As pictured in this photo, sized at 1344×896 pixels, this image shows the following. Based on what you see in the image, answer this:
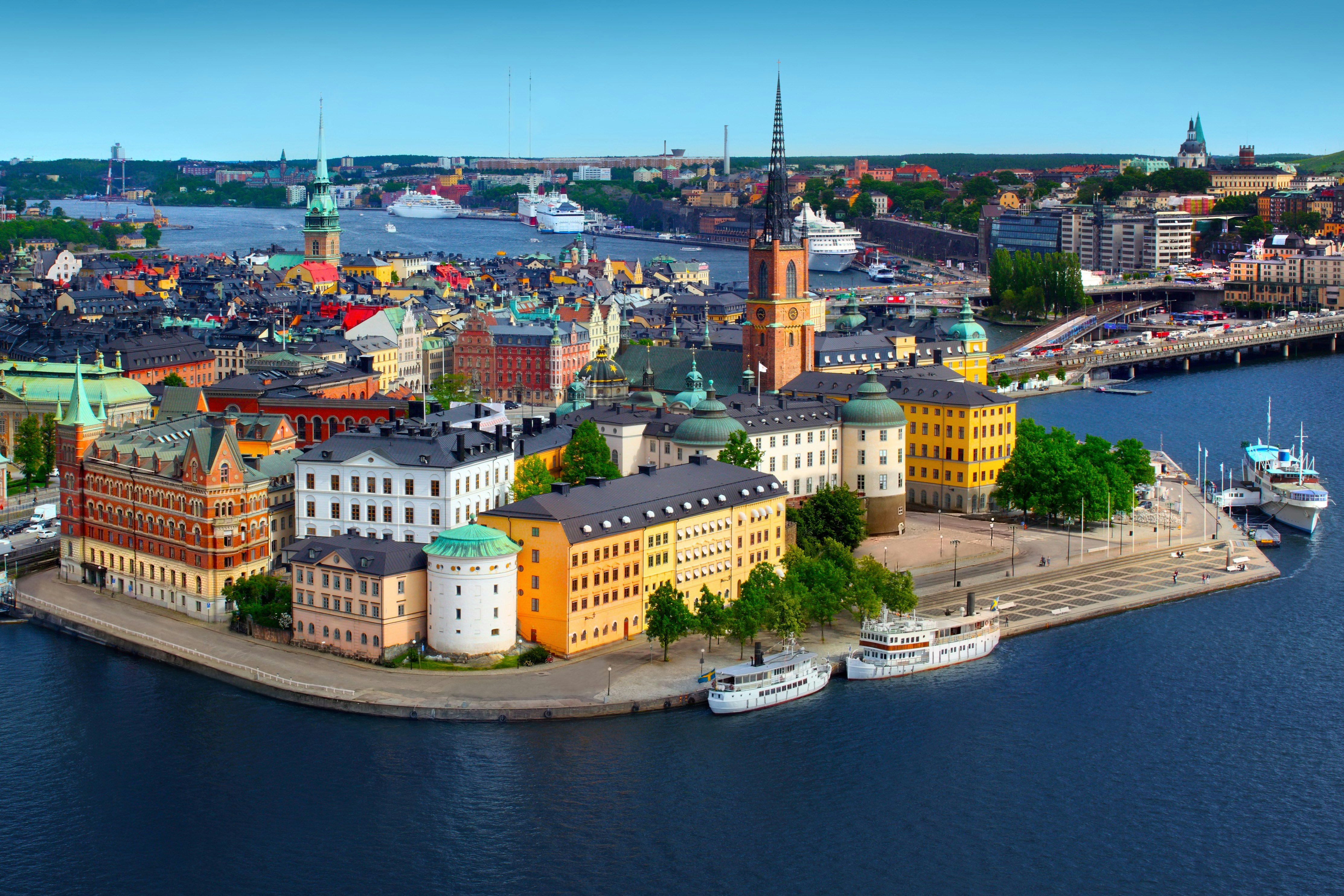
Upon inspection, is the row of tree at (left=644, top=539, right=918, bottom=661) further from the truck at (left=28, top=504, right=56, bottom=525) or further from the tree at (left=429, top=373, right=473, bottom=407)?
the tree at (left=429, top=373, right=473, bottom=407)

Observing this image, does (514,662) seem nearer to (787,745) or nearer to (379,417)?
(787,745)

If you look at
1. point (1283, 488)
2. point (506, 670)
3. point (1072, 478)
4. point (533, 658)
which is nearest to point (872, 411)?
point (1072, 478)

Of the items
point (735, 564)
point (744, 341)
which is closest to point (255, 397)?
point (744, 341)

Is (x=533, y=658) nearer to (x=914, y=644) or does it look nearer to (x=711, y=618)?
(x=711, y=618)

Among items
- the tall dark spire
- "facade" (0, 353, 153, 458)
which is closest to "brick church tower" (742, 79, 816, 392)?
the tall dark spire

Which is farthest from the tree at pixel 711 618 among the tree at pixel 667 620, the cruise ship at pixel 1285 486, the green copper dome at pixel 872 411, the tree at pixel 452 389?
the tree at pixel 452 389

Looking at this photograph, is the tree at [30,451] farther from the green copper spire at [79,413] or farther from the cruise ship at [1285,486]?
the cruise ship at [1285,486]

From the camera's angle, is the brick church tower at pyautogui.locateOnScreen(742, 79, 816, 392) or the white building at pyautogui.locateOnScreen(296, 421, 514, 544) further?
the brick church tower at pyautogui.locateOnScreen(742, 79, 816, 392)

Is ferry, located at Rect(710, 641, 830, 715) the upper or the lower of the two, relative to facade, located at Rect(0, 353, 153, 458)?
lower
